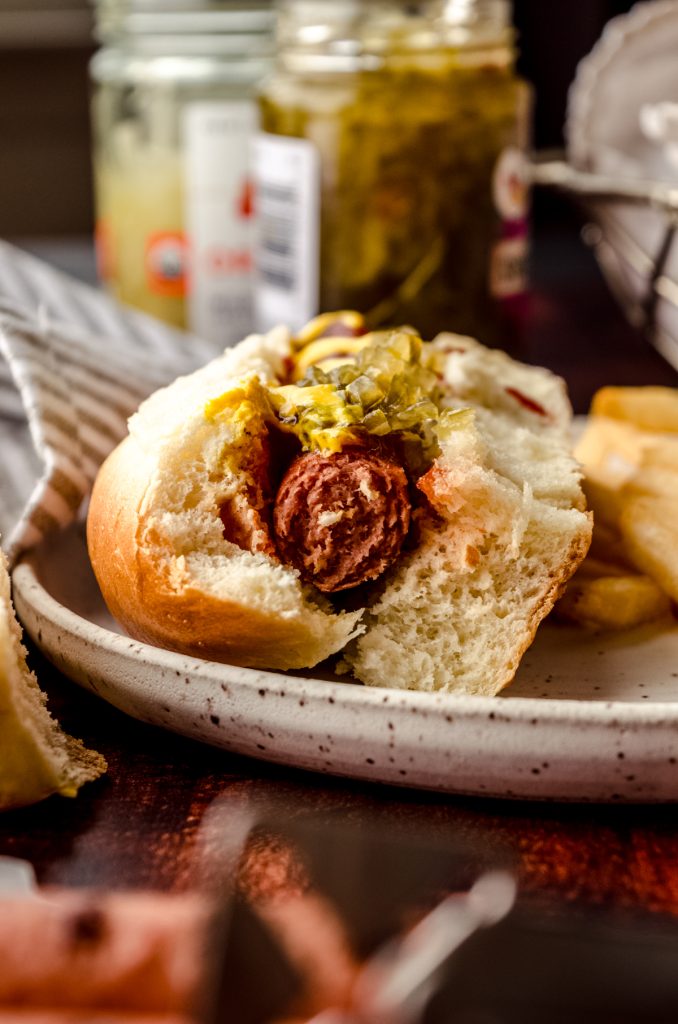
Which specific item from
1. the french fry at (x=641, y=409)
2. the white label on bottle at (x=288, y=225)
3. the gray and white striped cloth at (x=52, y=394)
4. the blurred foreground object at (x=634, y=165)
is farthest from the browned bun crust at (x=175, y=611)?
the white label on bottle at (x=288, y=225)

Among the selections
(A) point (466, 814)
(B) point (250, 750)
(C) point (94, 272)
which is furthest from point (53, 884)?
(C) point (94, 272)

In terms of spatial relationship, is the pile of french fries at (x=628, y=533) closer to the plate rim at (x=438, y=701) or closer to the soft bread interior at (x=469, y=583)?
the soft bread interior at (x=469, y=583)

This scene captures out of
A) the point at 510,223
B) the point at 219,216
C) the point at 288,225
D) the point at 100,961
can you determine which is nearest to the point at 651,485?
the point at 100,961

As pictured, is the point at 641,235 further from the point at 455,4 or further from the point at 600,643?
the point at 600,643

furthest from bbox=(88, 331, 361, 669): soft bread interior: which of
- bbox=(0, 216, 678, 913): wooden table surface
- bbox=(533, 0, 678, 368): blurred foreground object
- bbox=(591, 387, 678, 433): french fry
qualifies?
bbox=(533, 0, 678, 368): blurred foreground object

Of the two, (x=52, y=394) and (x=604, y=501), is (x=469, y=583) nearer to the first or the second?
(x=604, y=501)
